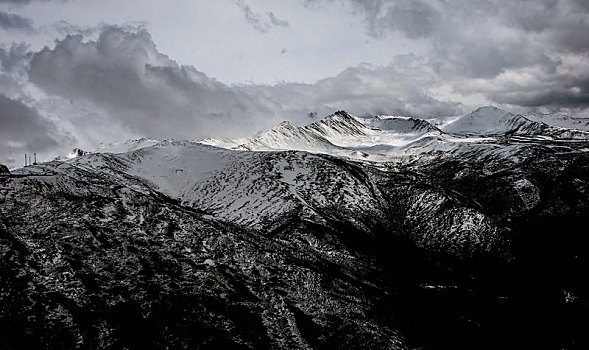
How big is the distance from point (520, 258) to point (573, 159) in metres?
81.7

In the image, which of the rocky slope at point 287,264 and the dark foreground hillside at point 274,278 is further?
the rocky slope at point 287,264

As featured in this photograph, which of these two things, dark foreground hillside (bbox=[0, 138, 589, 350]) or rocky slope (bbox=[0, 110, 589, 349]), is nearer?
dark foreground hillside (bbox=[0, 138, 589, 350])

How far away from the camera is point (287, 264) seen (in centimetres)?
5591

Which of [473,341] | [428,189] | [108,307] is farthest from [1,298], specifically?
[428,189]

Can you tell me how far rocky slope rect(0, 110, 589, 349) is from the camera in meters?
38.1

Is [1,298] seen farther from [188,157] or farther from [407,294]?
[188,157]

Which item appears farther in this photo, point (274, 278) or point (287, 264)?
point (287, 264)

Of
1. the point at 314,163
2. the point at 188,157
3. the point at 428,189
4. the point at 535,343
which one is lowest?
the point at 535,343

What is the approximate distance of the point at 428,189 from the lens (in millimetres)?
112500

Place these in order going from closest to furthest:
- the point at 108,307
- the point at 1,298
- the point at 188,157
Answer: the point at 1,298 < the point at 108,307 < the point at 188,157

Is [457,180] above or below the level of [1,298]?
above

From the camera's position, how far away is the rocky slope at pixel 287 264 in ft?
125

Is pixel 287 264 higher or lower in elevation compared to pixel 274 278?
higher

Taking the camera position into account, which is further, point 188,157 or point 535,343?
point 188,157
